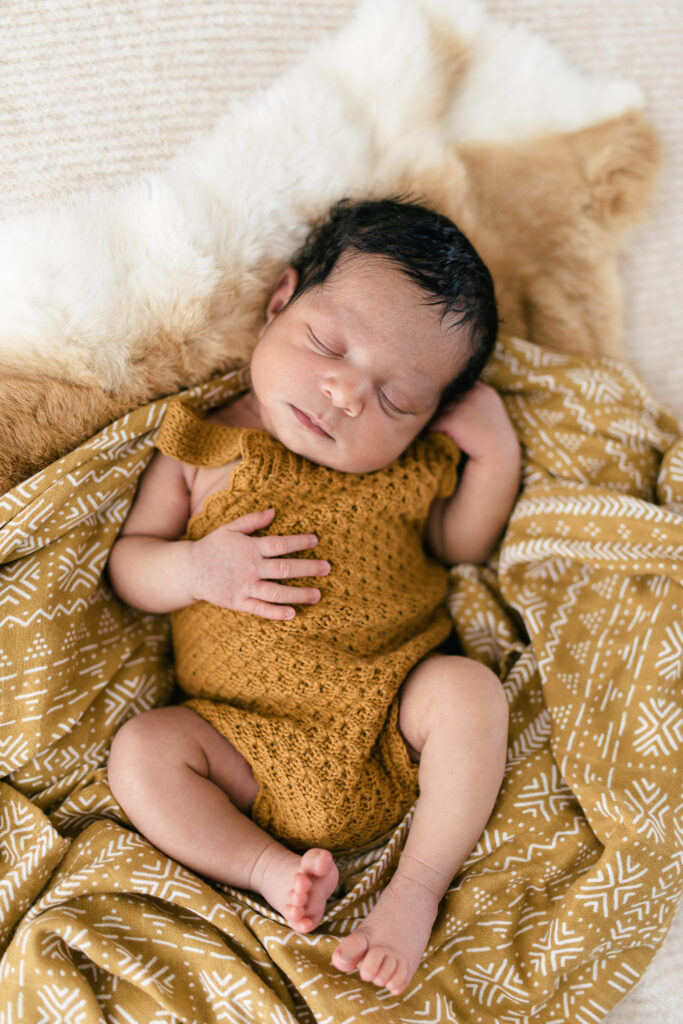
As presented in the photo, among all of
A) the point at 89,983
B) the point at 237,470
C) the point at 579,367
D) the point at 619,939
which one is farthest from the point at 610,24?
the point at 89,983

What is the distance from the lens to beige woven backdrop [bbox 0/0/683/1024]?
1250 millimetres

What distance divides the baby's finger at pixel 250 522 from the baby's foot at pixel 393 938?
0.54m

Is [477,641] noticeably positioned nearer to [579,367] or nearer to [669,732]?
[669,732]

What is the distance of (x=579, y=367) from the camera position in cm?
143

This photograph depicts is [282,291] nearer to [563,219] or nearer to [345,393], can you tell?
[345,393]

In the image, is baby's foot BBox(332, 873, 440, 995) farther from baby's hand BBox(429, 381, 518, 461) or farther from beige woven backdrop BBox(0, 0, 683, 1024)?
baby's hand BBox(429, 381, 518, 461)

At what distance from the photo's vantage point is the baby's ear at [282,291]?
1.33 m

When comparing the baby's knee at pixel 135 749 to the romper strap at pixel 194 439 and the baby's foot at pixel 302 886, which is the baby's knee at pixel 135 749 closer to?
the baby's foot at pixel 302 886

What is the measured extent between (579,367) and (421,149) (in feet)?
1.54

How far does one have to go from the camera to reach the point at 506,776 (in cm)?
124

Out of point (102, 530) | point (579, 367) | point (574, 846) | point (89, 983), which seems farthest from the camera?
point (579, 367)

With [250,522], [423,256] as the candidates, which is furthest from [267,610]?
[423,256]

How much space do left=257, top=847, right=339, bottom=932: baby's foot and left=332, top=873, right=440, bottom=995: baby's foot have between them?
0.05 meters

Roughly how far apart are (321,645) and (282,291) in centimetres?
59
